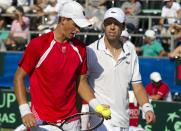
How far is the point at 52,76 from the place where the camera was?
7035mm

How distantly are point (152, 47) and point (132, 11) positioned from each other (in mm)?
1776

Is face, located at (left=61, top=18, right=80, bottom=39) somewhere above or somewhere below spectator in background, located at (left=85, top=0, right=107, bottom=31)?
above

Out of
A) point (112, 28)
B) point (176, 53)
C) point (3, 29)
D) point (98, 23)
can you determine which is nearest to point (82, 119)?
point (112, 28)

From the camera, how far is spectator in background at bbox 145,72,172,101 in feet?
46.9

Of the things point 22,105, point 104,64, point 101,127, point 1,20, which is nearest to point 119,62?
point 104,64

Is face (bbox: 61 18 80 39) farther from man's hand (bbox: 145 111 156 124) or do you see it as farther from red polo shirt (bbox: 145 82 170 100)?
red polo shirt (bbox: 145 82 170 100)

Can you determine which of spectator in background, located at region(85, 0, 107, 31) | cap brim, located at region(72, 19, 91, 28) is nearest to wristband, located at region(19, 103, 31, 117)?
cap brim, located at region(72, 19, 91, 28)

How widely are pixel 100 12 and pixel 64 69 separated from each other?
10.2 m

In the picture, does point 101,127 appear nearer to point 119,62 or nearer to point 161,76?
point 119,62

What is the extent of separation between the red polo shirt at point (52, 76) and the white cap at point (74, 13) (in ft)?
0.85

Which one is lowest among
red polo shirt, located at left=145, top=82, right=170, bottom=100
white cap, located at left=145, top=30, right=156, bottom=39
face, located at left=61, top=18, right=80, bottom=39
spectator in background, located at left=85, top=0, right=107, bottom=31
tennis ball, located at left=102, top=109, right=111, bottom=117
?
red polo shirt, located at left=145, top=82, right=170, bottom=100

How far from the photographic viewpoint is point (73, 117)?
7.11 meters

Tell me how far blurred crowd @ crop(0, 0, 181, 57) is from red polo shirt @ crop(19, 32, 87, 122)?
8.12 m

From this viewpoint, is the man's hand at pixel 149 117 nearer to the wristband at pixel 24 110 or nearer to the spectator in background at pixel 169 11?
the wristband at pixel 24 110
